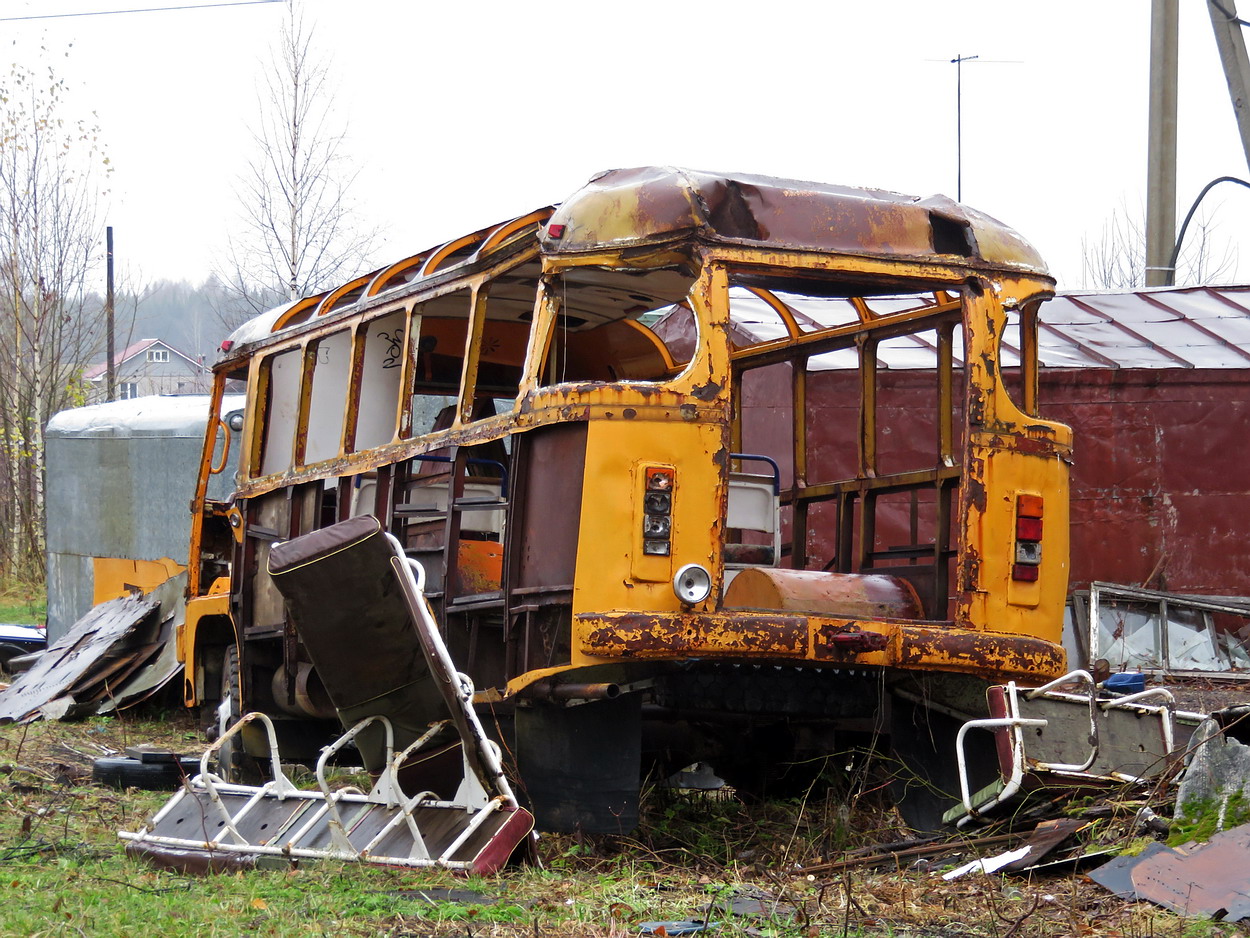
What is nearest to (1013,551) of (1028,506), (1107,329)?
(1028,506)

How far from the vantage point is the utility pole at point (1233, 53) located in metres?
8.34

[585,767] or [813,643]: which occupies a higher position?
[813,643]

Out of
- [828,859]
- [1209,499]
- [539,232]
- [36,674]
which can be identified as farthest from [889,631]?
[36,674]

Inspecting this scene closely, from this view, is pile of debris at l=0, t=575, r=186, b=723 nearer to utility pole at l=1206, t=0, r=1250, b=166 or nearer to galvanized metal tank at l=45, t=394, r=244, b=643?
galvanized metal tank at l=45, t=394, r=244, b=643

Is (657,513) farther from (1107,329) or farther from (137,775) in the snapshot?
(1107,329)

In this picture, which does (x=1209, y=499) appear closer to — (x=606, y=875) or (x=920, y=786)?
(x=920, y=786)

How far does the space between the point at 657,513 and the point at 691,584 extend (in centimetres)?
30

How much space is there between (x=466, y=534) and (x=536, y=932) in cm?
368

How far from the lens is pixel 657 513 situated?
5449 millimetres

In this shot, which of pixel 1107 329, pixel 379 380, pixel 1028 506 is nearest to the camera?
pixel 1028 506

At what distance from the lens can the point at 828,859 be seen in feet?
18.3

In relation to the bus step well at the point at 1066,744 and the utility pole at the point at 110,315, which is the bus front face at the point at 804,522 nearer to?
the bus step well at the point at 1066,744

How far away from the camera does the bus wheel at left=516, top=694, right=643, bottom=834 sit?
564cm

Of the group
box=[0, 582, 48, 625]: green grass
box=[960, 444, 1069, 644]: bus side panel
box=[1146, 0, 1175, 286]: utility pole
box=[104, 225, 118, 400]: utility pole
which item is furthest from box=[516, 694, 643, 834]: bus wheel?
box=[104, 225, 118, 400]: utility pole
